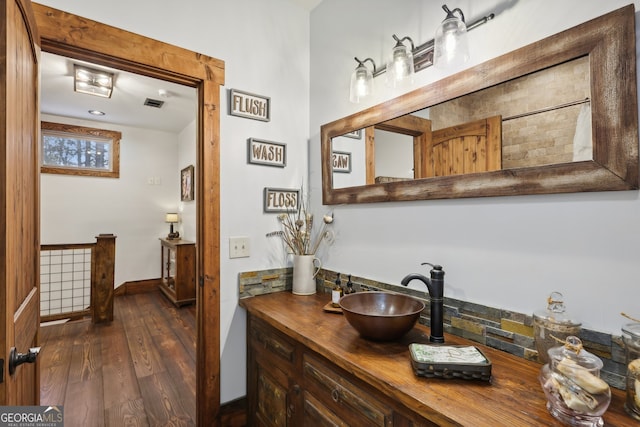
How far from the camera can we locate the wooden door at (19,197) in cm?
79

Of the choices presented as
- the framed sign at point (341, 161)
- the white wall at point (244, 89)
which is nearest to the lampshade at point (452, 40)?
the framed sign at point (341, 161)

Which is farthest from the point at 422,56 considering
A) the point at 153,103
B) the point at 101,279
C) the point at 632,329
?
the point at 101,279

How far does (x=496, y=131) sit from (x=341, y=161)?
0.90 m

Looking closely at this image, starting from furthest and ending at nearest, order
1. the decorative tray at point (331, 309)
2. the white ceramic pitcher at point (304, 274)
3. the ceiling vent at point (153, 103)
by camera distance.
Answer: the ceiling vent at point (153, 103) → the white ceramic pitcher at point (304, 274) → the decorative tray at point (331, 309)

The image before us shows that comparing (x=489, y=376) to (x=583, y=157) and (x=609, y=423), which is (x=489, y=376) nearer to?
(x=609, y=423)

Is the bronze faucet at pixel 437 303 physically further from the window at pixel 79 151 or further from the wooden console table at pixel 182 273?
the window at pixel 79 151

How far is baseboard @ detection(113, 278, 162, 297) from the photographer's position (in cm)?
490

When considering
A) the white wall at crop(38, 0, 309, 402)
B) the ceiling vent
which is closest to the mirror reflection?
the white wall at crop(38, 0, 309, 402)

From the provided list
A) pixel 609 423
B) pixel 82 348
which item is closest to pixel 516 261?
pixel 609 423

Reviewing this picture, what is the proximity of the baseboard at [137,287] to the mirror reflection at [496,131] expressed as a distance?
486 cm

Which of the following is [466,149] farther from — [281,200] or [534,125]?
[281,200]

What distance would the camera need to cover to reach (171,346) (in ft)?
10.1

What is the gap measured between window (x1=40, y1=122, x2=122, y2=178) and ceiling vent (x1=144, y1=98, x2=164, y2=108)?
1.32 metres

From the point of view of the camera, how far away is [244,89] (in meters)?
1.92
